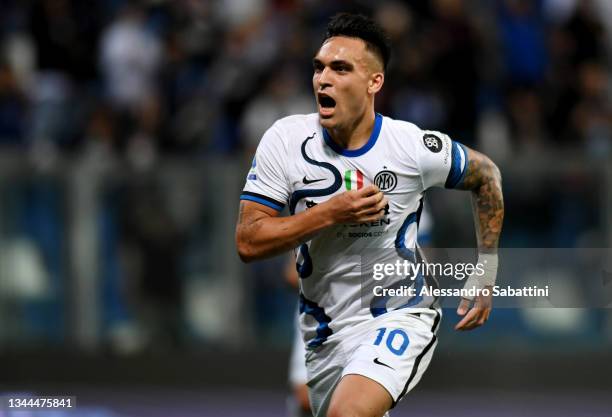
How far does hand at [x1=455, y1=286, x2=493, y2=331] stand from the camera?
6.63 metres

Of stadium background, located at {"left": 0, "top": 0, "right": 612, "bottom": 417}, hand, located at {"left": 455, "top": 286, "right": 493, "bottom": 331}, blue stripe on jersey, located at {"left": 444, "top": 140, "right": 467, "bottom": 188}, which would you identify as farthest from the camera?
stadium background, located at {"left": 0, "top": 0, "right": 612, "bottom": 417}

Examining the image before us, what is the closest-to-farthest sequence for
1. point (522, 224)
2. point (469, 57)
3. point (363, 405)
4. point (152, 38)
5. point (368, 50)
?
1. point (363, 405)
2. point (368, 50)
3. point (522, 224)
4. point (469, 57)
5. point (152, 38)

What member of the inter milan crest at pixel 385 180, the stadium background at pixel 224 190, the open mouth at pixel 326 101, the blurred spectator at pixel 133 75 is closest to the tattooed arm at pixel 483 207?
the inter milan crest at pixel 385 180

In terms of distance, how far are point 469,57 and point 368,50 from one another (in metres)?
6.42

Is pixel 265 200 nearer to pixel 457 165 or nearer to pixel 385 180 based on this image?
pixel 385 180

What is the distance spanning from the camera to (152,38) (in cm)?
1389

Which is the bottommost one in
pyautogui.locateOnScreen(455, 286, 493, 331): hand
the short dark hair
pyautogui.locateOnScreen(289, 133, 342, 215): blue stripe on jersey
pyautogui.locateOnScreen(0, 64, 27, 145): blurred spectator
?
pyautogui.locateOnScreen(455, 286, 493, 331): hand

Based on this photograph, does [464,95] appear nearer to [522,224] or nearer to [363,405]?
[522,224]

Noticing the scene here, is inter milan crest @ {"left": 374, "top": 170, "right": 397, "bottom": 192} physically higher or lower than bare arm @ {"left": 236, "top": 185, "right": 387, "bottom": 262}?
higher

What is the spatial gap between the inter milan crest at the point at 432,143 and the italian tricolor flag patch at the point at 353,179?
0.40m

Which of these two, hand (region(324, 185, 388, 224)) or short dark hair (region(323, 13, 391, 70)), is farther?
short dark hair (region(323, 13, 391, 70))

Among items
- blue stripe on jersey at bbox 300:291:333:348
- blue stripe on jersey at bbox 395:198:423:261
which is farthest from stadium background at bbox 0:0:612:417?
blue stripe on jersey at bbox 300:291:333:348

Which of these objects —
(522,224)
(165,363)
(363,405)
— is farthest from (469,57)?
(363,405)

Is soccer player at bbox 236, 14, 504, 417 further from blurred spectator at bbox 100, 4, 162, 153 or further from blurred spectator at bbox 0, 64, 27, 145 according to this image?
blurred spectator at bbox 0, 64, 27, 145
